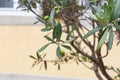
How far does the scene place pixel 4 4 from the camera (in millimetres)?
3771

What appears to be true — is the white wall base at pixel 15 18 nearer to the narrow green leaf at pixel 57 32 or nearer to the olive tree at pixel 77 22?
the olive tree at pixel 77 22

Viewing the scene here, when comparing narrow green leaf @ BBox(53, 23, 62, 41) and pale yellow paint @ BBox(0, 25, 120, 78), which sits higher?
narrow green leaf @ BBox(53, 23, 62, 41)

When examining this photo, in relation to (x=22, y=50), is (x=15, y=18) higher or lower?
higher

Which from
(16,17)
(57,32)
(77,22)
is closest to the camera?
(57,32)

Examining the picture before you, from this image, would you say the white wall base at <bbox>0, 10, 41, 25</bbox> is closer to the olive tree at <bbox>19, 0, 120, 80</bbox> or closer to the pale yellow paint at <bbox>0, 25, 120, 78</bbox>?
the pale yellow paint at <bbox>0, 25, 120, 78</bbox>

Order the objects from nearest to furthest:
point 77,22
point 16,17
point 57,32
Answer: point 57,32 < point 77,22 < point 16,17

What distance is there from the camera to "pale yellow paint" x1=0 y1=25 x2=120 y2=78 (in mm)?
3328

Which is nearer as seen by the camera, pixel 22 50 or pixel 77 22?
pixel 77 22

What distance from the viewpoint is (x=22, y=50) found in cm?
350

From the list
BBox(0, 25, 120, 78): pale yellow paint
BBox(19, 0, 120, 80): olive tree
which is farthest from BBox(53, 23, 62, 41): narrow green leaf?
BBox(0, 25, 120, 78): pale yellow paint

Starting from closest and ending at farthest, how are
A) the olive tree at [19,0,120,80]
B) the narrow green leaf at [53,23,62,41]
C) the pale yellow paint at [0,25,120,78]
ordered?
1. the olive tree at [19,0,120,80]
2. the narrow green leaf at [53,23,62,41]
3. the pale yellow paint at [0,25,120,78]

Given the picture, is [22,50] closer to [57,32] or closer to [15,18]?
[15,18]

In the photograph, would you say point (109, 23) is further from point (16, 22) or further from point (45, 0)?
point (16, 22)

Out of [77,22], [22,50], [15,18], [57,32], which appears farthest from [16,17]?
[57,32]
